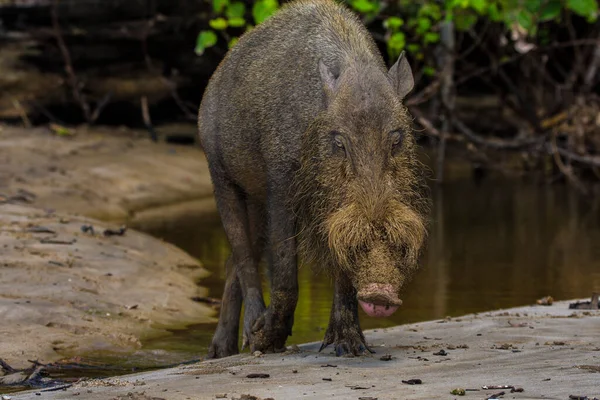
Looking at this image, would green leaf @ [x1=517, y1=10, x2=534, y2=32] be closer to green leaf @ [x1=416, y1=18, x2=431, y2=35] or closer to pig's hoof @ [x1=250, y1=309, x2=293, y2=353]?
green leaf @ [x1=416, y1=18, x2=431, y2=35]

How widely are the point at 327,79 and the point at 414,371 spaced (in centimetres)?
170

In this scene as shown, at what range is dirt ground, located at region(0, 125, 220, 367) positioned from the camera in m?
8.11

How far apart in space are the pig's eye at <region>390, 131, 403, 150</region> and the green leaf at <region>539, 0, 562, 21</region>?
30.8 ft

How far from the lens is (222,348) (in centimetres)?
793

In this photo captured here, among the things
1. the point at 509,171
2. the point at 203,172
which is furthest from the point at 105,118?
the point at 509,171

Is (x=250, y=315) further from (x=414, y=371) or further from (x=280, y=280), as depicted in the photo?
(x=414, y=371)

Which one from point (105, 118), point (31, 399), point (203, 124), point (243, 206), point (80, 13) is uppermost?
point (80, 13)

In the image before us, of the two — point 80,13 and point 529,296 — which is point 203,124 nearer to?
point 529,296

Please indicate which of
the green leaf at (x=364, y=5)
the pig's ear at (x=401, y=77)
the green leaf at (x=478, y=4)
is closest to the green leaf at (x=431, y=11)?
the green leaf at (x=478, y=4)

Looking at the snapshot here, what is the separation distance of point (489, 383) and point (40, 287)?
13.7 feet

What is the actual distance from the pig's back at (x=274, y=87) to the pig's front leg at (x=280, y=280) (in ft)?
0.78

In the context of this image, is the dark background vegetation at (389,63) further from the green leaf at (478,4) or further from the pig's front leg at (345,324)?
the pig's front leg at (345,324)

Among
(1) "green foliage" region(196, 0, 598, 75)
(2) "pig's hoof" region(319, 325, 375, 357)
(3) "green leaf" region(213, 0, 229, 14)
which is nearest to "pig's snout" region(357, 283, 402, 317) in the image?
(2) "pig's hoof" region(319, 325, 375, 357)

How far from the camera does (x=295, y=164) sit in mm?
6902
